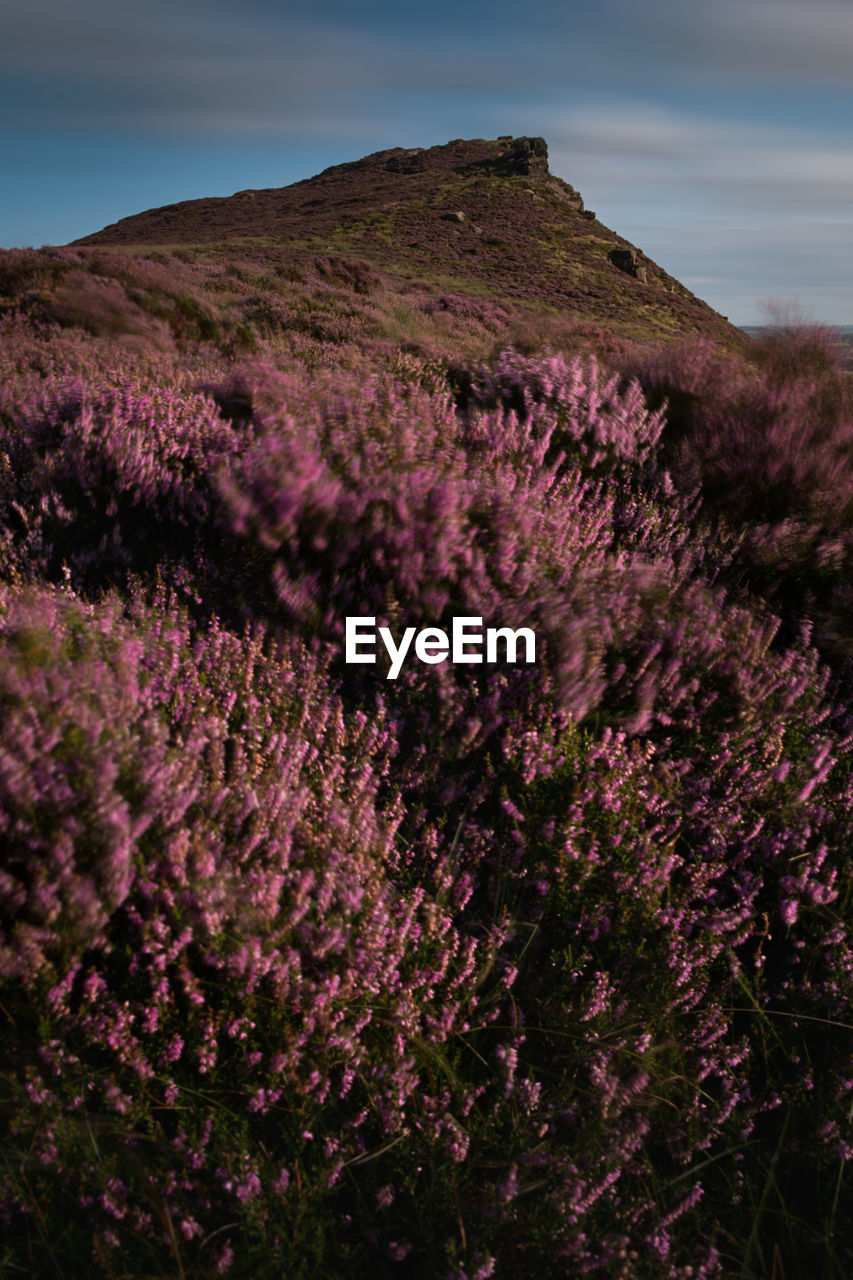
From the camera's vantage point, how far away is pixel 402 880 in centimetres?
252

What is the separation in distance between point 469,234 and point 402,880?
55950 millimetres

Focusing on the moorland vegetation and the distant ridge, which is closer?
the moorland vegetation

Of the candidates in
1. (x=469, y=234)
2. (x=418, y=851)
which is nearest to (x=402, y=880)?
(x=418, y=851)

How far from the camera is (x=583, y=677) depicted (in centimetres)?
304

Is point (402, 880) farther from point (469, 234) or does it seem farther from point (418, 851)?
point (469, 234)

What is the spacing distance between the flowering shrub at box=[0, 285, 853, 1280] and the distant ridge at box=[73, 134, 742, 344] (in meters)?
31.1

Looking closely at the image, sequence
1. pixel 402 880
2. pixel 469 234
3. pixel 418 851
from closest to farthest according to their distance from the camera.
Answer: pixel 402 880 → pixel 418 851 → pixel 469 234

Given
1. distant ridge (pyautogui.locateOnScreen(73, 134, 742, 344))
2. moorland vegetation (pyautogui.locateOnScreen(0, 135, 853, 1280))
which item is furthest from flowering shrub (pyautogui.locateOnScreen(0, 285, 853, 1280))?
distant ridge (pyautogui.locateOnScreen(73, 134, 742, 344))

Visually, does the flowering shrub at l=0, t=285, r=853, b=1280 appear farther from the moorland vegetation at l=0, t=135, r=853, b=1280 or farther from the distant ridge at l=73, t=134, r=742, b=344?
the distant ridge at l=73, t=134, r=742, b=344

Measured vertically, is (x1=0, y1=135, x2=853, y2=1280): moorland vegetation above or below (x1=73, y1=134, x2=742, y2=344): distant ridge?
below

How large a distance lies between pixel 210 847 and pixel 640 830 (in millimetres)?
1550

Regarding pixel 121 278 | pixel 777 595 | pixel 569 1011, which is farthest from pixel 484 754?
pixel 121 278

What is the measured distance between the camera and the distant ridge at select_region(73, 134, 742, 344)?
129 feet

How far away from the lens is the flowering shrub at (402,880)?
1.82 metres
